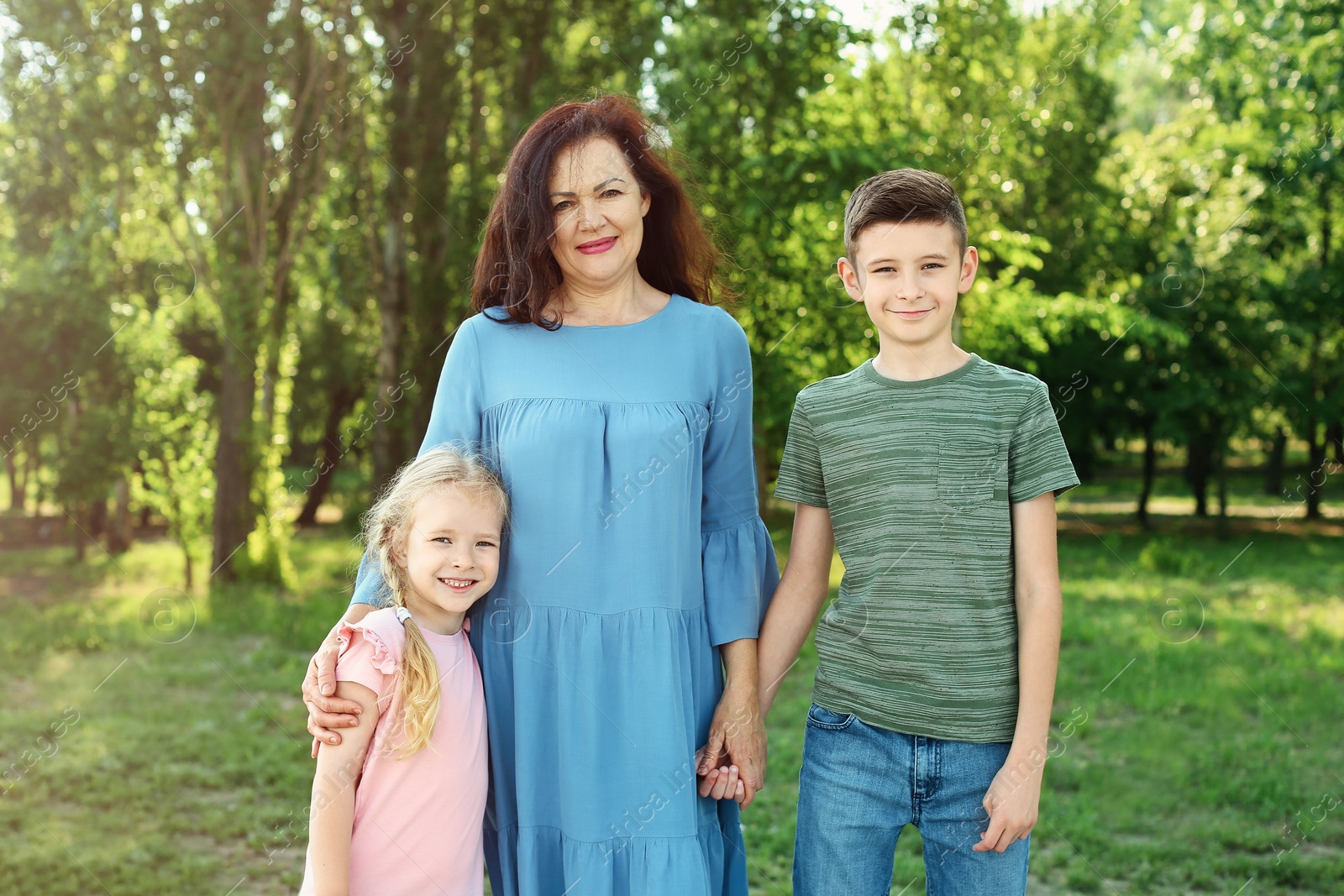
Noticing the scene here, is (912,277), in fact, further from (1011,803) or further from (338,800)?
(338,800)

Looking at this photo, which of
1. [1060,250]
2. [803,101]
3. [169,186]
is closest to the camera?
[803,101]

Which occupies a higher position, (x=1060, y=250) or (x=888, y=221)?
(x=1060, y=250)

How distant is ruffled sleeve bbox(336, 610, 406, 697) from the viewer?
6.09ft

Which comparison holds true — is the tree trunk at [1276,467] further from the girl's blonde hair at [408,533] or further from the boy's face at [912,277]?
the girl's blonde hair at [408,533]

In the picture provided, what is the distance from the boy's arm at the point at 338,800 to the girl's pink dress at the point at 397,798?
1.0 inches

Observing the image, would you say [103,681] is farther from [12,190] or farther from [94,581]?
[12,190]

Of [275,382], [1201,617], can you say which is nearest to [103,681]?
[275,382]

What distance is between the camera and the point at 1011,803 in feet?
5.81

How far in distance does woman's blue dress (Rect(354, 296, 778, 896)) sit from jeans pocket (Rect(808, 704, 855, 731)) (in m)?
0.22

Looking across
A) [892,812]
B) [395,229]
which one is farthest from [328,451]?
[892,812]

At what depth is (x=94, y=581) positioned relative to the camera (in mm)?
11109

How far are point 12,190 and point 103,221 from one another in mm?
1362

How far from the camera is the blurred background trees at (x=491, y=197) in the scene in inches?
296

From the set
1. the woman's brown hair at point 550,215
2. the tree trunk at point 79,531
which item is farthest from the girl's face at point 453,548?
the tree trunk at point 79,531
